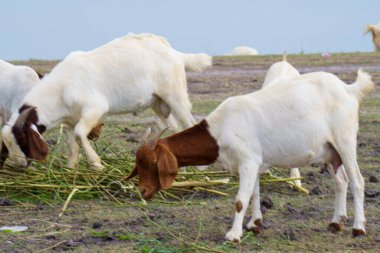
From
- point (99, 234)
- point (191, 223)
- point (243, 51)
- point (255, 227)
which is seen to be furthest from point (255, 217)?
point (243, 51)

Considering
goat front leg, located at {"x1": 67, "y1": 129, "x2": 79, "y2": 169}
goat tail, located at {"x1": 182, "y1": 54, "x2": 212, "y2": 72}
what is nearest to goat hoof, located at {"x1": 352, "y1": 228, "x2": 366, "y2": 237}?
goat front leg, located at {"x1": 67, "y1": 129, "x2": 79, "y2": 169}

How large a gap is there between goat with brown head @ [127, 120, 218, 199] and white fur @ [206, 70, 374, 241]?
0.09m

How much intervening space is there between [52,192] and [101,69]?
2053 mm

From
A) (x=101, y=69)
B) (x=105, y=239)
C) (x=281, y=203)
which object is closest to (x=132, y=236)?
(x=105, y=239)

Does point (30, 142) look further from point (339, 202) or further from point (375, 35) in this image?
point (375, 35)

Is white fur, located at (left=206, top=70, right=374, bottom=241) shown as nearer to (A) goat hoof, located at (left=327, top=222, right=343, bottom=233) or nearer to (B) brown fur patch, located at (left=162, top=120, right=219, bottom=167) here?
(B) brown fur patch, located at (left=162, top=120, right=219, bottom=167)

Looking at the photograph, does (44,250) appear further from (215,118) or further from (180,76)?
(180,76)

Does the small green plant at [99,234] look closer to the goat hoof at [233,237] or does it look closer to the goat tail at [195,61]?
the goat hoof at [233,237]

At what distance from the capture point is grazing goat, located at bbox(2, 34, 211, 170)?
1052 cm

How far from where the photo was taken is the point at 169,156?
26.2 ft

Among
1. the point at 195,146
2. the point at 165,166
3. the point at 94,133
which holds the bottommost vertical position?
the point at 94,133

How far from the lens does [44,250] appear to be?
769 cm

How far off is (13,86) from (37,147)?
11.6 feet

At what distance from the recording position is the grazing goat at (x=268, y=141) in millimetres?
8016
